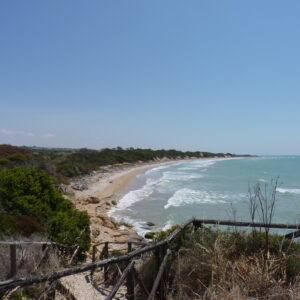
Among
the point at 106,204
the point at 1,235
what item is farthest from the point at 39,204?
the point at 106,204

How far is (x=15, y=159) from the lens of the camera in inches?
1166

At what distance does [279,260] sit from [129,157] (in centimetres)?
7043

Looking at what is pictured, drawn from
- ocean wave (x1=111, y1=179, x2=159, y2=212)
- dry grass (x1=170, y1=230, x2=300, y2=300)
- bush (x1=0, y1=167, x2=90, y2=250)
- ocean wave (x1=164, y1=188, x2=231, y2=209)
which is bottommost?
ocean wave (x1=111, y1=179, x2=159, y2=212)

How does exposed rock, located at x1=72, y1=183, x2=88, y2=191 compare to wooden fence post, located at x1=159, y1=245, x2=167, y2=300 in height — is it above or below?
below

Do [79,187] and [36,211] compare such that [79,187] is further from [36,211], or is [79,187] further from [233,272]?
[233,272]

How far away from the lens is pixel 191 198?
25547 mm

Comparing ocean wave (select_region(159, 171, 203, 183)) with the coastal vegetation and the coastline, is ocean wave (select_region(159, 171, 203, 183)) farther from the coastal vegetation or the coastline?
the coastal vegetation

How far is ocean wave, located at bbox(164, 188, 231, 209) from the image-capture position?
2362 centimetres

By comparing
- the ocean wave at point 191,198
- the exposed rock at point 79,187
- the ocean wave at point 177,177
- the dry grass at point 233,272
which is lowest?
the ocean wave at point 191,198

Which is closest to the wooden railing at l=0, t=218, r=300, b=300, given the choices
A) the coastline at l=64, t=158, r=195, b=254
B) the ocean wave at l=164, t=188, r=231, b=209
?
the coastline at l=64, t=158, r=195, b=254

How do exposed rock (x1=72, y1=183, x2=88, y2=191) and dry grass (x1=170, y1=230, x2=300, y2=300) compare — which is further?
exposed rock (x1=72, y1=183, x2=88, y2=191)

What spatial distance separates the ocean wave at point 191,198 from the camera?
23619mm

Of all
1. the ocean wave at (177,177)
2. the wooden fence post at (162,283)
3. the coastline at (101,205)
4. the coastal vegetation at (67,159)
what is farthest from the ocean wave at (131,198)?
the wooden fence post at (162,283)

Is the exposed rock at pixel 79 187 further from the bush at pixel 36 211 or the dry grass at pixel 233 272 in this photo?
the dry grass at pixel 233 272
